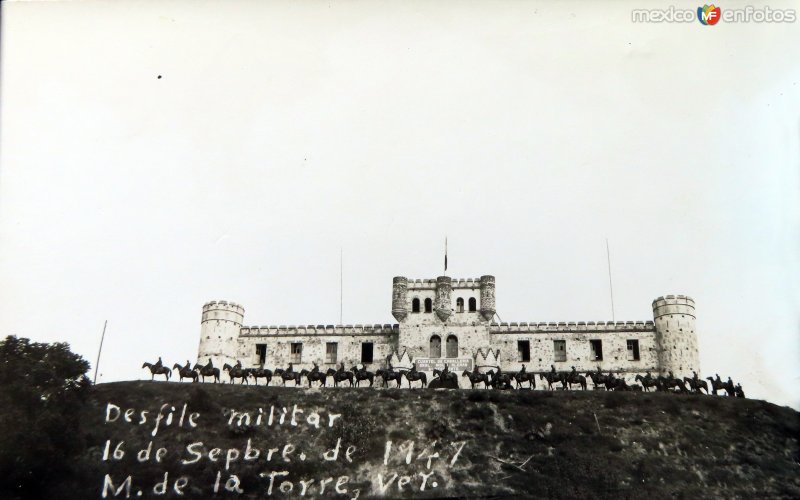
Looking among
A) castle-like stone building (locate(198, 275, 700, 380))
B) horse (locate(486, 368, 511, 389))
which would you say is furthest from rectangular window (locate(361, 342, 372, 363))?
horse (locate(486, 368, 511, 389))

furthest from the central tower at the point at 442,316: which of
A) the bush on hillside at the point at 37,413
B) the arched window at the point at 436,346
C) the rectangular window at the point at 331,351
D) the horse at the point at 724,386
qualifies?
the bush on hillside at the point at 37,413

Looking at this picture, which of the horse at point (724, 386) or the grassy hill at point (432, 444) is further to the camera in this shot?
the horse at point (724, 386)

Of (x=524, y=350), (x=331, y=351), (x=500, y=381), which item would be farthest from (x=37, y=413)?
(x=524, y=350)

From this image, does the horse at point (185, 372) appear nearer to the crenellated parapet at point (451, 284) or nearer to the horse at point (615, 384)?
the crenellated parapet at point (451, 284)

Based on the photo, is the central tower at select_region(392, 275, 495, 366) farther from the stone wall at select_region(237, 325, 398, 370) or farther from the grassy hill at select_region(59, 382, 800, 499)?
the grassy hill at select_region(59, 382, 800, 499)

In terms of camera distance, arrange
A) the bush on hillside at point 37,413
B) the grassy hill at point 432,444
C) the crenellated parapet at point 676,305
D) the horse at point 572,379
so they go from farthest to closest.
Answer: the crenellated parapet at point 676,305 < the horse at point 572,379 < the grassy hill at point 432,444 < the bush on hillside at point 37,413

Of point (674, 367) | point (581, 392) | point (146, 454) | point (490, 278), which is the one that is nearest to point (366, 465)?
point (146, 454)

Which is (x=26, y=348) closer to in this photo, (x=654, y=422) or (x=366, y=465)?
(x=366, y=465)
